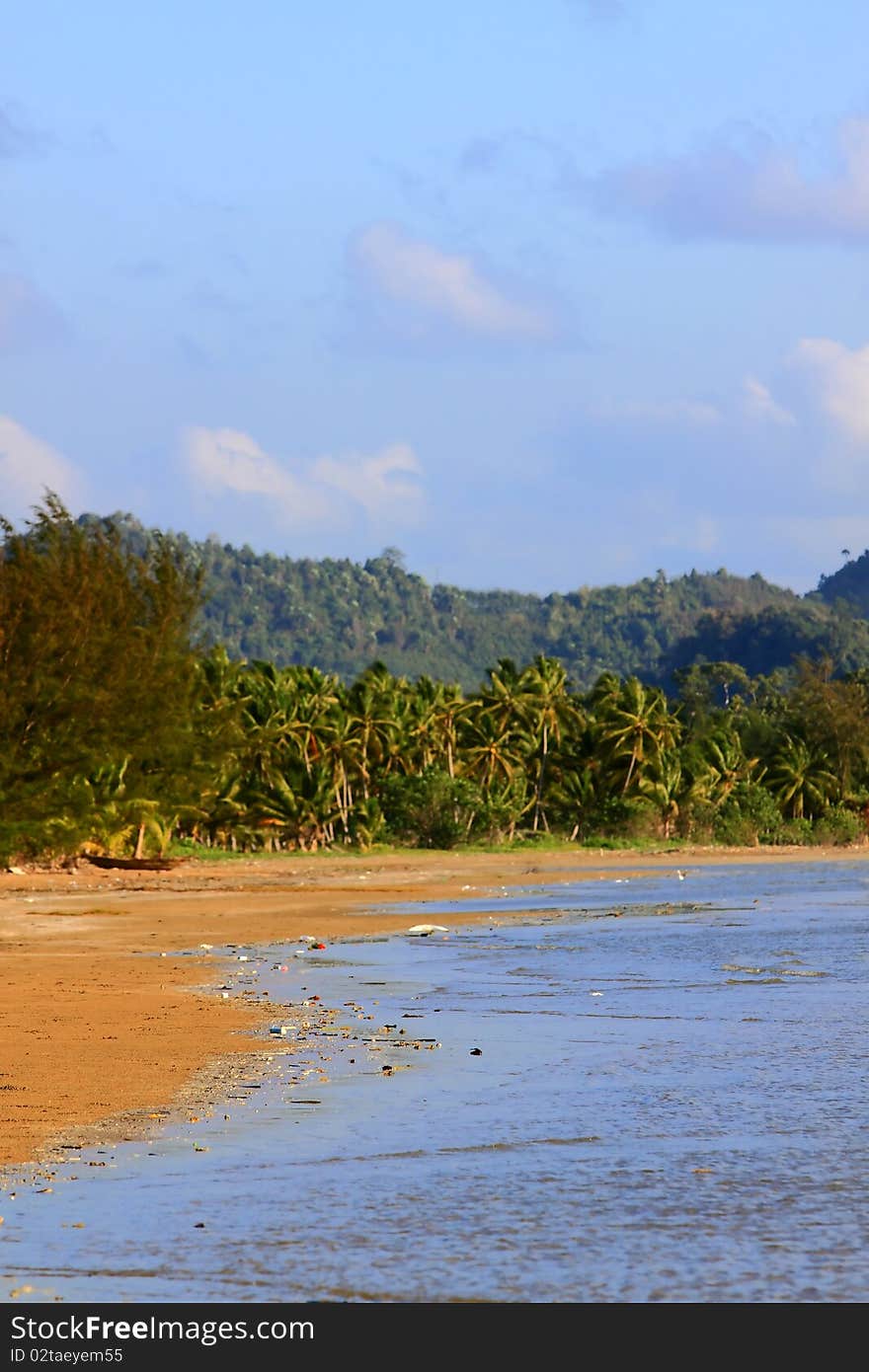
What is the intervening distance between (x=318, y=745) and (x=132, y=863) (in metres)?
25.2

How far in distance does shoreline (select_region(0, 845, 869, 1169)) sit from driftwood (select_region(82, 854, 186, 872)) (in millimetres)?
824

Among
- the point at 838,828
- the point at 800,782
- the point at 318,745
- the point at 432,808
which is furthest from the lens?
the point at 800,782

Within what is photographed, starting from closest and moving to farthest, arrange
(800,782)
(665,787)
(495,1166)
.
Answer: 1. (495,1166)
2. (665,787)
3. (800,782)

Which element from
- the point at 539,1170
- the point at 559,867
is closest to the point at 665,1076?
the point at 539,1170

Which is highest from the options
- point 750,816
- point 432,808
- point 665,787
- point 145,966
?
point 665,787

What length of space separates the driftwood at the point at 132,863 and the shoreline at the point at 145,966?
824mm

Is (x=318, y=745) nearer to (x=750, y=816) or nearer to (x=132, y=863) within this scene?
(x=132, y=863)

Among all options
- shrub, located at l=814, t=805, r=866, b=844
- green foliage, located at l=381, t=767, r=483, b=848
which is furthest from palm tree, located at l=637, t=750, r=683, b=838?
green foliage, located at l=381, t=767, r=483, b=848

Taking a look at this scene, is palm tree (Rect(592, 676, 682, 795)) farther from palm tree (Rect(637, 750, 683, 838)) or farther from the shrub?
the shrub

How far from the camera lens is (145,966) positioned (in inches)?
1050

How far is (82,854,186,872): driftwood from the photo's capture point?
61.6 m

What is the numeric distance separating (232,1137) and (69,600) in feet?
136

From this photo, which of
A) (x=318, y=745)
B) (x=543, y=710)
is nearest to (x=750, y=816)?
(x=543, y=710)

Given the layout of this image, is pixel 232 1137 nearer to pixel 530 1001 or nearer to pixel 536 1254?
pixel 536 1254
